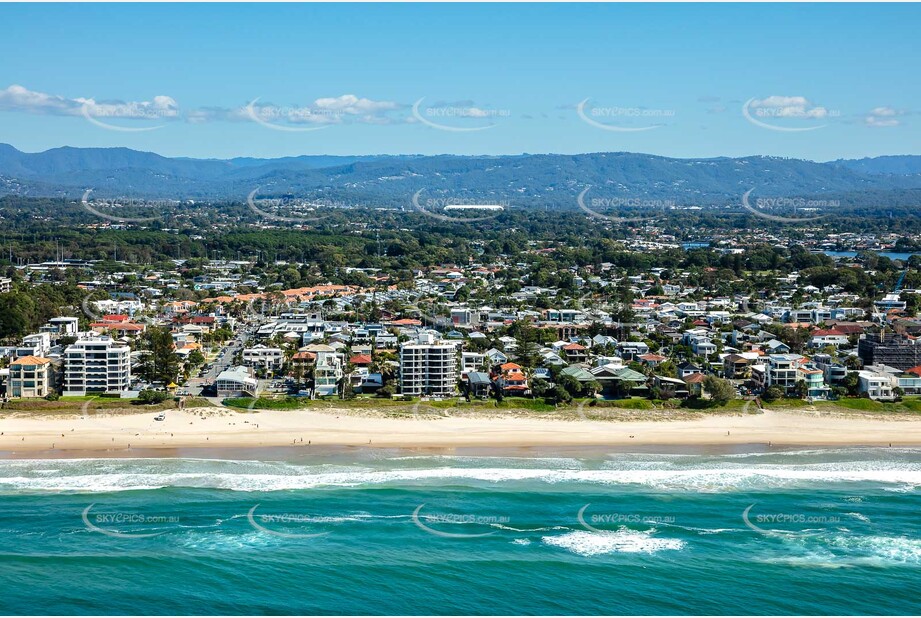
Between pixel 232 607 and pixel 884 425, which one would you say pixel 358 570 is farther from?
pixel 884 425

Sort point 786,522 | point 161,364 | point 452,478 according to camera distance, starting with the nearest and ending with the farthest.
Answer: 1. point 786,522
2. point 452,478
3. point 161,364

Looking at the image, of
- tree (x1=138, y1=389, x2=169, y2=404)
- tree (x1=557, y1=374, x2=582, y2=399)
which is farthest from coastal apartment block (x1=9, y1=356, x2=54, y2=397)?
tree (x1=557, y1=374, x2=582, y2=399)

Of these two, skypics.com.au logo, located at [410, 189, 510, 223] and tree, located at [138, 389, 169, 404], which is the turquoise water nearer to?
tree, located at [138, 389, 169, 404]

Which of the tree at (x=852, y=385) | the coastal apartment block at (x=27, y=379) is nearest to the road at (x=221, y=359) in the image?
the coastal apartment block at (x=27, y=379)

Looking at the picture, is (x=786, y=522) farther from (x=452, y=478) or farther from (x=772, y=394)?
(x=772, y=394)

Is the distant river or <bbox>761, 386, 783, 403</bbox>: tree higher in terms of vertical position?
the distant river

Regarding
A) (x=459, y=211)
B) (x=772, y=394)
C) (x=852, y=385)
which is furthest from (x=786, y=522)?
(x=459, y=211)
